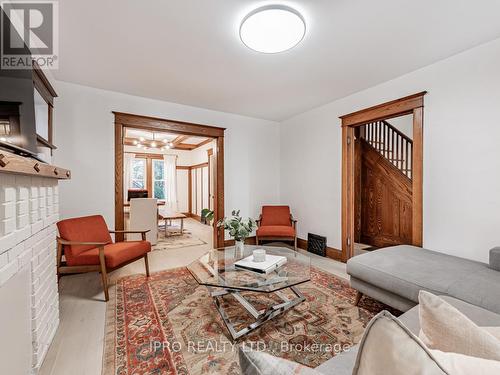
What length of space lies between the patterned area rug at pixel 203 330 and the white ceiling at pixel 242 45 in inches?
97.6

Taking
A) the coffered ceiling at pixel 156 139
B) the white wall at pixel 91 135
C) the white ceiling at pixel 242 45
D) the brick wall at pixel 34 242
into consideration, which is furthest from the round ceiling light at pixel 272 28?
the coffered ceiling at pixel 156 139

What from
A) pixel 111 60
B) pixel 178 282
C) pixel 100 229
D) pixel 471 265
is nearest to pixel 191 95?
pixel 111 60

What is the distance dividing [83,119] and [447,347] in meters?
4.10

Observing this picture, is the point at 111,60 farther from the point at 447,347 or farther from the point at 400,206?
the point at 400,206

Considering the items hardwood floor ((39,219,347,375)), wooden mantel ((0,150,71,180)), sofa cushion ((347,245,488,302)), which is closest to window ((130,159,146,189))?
hardwood floor ((39,219,347,375))

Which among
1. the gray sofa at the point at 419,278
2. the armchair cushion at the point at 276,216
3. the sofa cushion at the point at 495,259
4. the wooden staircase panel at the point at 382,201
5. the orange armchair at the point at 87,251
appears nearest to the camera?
the gray sofa at the point at 419,278

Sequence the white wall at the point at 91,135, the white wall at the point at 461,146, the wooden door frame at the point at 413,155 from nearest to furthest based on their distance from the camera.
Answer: the white wall at the point at 461,146 → the wooden door frame at the point at 413,155 → the white wall at the point at 91,135

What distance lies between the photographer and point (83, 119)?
3.26 m

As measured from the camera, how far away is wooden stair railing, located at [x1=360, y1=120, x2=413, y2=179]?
4586 mm

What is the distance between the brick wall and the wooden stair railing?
4989 mm

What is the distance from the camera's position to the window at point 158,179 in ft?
26.6

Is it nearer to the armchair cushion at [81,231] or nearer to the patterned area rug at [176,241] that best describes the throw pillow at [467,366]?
the armchair cushion at [81,231]

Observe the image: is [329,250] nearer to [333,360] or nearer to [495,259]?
[495,259]

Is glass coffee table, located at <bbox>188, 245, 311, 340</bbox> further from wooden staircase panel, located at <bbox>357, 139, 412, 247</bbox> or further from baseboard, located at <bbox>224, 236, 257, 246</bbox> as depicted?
wooden staircase panel, located at <bbox>357, 139, 412, 247</bbox>
